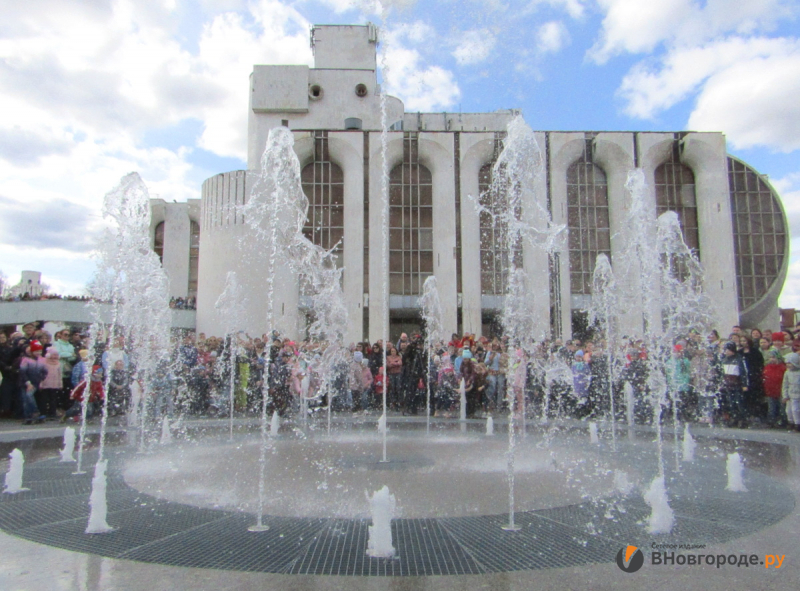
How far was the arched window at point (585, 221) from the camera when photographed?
1210 inches

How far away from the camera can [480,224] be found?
1217 inches

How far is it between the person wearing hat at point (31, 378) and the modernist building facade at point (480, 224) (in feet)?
57.6

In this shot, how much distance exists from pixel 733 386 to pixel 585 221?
20578mm

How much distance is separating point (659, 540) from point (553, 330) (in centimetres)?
2690

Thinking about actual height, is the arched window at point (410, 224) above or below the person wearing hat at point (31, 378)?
above

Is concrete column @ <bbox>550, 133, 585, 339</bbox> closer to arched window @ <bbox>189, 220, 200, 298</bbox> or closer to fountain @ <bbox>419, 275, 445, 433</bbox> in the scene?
fountain @ <bbox>419, 275, 445, 433</bbox>

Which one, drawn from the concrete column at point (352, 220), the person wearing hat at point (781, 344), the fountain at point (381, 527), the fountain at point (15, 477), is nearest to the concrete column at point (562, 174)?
the concrete column at point (352, 220)

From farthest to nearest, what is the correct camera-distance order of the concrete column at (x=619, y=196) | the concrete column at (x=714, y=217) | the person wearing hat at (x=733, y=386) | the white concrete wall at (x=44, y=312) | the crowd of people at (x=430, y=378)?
the white concrete wall at (x=44, y=312), the concrete column at (x=619, y=196), the concrete column at (x=714, y=217), the crowd of people at (x=430, y=378), the person wearing hat at (x=733, y=386)

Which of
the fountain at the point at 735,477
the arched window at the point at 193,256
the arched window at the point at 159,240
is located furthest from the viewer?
the arched window at the point at 159,240

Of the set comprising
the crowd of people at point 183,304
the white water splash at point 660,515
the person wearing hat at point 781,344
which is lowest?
the white water splash at point 660,515

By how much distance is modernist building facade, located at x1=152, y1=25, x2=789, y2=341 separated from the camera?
1180 inches

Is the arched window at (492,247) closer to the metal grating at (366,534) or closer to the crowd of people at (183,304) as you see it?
the crowd of people at (183,304)

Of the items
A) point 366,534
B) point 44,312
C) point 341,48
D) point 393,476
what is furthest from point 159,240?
point 366,534

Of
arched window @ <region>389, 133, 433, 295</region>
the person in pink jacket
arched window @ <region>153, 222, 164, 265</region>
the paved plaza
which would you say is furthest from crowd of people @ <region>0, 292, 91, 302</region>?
the paved plaza
